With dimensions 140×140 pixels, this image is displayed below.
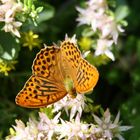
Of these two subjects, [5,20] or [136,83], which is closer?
[5,20]

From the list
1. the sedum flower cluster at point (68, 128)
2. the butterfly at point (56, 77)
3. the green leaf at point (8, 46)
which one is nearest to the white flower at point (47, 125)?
the sedum flower cluster at point (68, 128)

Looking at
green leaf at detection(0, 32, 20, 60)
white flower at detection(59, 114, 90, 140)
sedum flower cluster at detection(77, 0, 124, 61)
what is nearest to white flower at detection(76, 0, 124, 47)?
sedum flower cluster at detection(77, 0, 124, 61)

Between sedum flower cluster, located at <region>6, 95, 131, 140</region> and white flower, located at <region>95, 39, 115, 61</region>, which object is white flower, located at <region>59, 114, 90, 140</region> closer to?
sedum flower cluster, located at <region>6, 95, 131, 140</region>

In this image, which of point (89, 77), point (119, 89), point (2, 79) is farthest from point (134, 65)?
point (89, 77)

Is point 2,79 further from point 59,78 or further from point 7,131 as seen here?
point 59,78

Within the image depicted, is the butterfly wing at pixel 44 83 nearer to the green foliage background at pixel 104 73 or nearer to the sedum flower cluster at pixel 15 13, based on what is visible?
the sedum flower cluster at pixel 15 13

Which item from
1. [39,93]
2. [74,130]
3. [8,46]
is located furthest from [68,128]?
[8,46]
